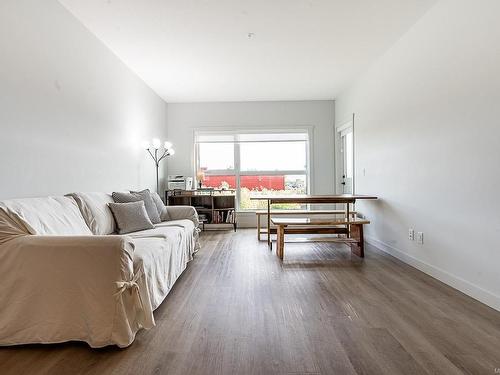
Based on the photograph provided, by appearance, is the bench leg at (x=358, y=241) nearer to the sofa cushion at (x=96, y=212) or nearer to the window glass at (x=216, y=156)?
the sofa cushion at (x=96, y=212)

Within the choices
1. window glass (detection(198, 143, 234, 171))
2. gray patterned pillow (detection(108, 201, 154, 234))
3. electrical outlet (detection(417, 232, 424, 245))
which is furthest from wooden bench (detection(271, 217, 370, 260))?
window glass (detection(198, 143, 234, 171))

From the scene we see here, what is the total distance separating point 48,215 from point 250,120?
442 cm

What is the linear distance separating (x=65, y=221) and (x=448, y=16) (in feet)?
11.8

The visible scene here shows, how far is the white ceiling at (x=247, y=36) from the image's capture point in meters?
2.73

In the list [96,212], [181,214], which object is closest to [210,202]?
[181,214]

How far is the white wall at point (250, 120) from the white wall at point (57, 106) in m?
1.88

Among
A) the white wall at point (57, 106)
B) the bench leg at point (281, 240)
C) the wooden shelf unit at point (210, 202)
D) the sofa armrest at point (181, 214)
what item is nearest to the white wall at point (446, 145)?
the bench leg at point (281, 240)

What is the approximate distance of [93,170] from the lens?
125 inches

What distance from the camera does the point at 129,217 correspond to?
9.62 feet

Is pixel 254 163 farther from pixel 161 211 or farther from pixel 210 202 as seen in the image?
pixel 161 211

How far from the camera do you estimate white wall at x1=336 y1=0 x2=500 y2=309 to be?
7.02ft

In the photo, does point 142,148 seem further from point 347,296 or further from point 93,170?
point 347,296

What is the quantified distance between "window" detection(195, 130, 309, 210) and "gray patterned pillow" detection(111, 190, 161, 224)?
254cm

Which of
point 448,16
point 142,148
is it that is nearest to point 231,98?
point 142,148
